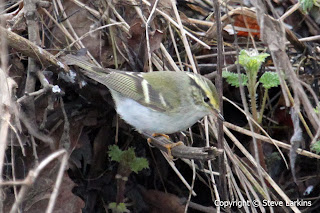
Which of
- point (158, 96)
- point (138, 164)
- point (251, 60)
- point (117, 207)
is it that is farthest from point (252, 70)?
point (117, 207)

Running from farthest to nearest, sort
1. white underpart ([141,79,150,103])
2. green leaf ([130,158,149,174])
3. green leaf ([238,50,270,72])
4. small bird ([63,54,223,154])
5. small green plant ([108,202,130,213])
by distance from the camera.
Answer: small green plant ([108,202,130,213]) → green leaf ([130,158,149,174]) → white underpart ([141,79,150,103]) → small bird ([63,54,223,154]) → green leaf ([238,50,270,72])

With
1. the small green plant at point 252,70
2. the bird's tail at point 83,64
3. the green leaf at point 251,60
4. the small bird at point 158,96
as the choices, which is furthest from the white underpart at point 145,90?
the green leaf at point 251,60

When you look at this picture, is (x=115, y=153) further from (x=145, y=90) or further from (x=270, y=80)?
(x=270, y=80)

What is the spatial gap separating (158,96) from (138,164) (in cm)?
48

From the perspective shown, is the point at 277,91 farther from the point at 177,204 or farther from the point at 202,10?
the point at 177,204

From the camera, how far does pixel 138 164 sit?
303 cm

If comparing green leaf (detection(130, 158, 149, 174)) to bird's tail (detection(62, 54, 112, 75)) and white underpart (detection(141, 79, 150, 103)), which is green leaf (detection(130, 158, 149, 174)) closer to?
white underpart (detection(141, 79, 150, 103))

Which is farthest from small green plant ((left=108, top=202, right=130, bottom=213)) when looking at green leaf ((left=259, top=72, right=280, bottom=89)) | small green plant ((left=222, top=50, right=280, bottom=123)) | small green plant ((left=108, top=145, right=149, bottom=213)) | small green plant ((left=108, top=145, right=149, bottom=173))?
green leaf ((left=259, top=72, right=280, bottom=89))

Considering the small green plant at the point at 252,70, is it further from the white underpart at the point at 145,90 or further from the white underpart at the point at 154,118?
the white underpart at the point at 145,90

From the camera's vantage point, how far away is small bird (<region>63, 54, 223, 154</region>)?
2770 millimetres

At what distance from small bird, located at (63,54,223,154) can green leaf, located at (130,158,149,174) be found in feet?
0.89

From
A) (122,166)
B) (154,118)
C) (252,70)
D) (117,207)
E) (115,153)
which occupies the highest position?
(252,70)

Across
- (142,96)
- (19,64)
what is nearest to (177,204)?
(142,96)

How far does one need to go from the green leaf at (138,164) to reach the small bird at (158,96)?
0.27 meters
